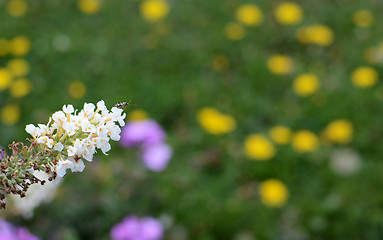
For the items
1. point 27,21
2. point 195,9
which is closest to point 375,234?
point 195,9

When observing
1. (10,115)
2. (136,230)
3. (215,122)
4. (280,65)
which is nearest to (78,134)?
(136,230)

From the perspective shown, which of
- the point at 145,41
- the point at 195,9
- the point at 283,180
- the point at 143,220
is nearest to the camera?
the point at 143,220

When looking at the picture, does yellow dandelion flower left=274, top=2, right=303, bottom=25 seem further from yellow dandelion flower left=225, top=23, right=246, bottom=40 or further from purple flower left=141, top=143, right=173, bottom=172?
purple flower left=141, top=143, right=173, bottom=172

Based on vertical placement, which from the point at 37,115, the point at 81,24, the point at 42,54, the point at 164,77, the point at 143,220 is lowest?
the point at 143,220

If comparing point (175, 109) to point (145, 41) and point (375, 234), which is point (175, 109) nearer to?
point (145, 41)

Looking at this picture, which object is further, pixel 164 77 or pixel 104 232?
pixel 164 77

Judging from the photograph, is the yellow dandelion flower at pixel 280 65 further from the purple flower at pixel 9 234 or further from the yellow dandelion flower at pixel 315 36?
the purple flower at pixel 9 234

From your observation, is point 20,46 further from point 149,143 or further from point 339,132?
point 339,132
